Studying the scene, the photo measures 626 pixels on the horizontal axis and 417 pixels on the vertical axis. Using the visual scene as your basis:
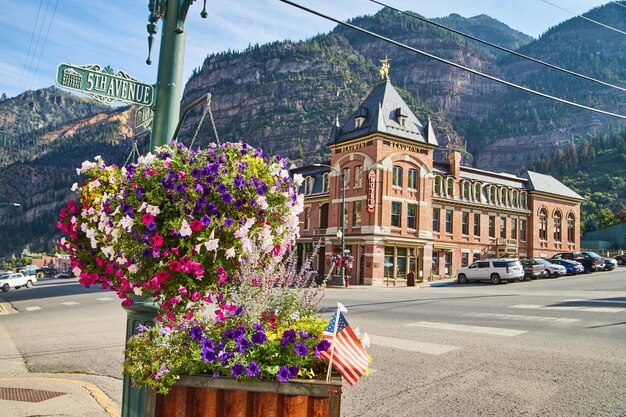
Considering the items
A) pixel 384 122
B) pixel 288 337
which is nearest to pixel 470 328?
pixel 288 337

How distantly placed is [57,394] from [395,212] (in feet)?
116

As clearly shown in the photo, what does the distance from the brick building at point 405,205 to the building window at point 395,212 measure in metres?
0.08

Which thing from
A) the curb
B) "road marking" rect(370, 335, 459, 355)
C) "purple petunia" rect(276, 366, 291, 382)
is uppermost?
"purple petunia" rect(276, 366, 291, 382)

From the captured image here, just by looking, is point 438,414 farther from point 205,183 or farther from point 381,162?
A: point 381,162

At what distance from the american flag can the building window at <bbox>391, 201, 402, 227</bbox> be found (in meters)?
36.9

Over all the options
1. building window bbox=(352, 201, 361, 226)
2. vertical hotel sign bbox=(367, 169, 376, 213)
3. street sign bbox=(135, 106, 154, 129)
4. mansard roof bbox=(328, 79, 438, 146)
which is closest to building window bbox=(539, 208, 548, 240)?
mansard roof bbox=(328, 79, 438, 146)

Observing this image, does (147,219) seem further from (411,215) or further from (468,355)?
(411,215)

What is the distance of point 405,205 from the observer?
40.6m

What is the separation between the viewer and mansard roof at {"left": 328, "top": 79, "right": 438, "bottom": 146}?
3978 cm

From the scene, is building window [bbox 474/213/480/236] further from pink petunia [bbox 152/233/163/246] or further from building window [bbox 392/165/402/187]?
pink petunia [bbox 152/233/163/246]

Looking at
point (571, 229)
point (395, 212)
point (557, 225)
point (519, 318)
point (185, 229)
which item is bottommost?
point (519, 318)

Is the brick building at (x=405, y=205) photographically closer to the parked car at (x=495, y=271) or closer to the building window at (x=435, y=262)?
the building window at (x=435, y=262)

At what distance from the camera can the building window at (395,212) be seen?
40000 millimetres

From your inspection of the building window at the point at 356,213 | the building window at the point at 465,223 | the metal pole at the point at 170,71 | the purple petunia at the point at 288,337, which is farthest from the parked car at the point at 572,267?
the purple petunia at the point at 288,337
